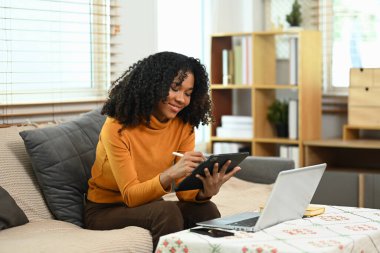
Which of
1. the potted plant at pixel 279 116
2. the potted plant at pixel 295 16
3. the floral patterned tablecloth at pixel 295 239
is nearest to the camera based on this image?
the floral patterned tablecloth at pixel 295 239

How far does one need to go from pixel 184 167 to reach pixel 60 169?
2.10 ft

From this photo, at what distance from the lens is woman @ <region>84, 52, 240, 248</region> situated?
2.60 m

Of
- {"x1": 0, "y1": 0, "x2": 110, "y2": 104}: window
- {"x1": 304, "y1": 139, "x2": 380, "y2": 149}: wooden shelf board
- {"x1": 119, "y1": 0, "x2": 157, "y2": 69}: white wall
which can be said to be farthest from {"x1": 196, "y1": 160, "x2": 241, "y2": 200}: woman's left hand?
{"x1": 304, "y1": 139, "x2": 380, "y2": 149}: wooden shelf board

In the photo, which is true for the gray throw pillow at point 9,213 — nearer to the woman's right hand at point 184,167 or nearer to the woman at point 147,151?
the woman at point 147,151

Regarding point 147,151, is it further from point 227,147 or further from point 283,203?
point 227,147

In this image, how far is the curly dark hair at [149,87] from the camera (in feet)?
8.88

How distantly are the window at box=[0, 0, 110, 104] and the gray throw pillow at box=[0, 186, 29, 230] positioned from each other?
791mm

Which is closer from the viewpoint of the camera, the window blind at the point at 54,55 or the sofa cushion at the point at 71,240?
the sofa cushion at the point at 71,240

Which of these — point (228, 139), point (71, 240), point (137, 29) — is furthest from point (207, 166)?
point (228, 139)

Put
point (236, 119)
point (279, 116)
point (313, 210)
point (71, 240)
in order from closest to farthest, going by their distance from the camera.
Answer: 1. point (313, 210)
2. point (71, 240)
3. point (279, 116)
4. point (236, 119)

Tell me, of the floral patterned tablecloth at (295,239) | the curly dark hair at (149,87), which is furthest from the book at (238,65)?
the floral patterned tablecloth at (295,239)

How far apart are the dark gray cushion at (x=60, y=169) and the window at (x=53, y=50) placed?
564 mm

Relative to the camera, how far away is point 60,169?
9.54ft

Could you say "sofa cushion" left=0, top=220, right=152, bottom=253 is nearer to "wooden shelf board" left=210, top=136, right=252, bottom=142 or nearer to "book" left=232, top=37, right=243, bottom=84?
"wooden shelf board" left=210, top=136, right=252, bottom=142
